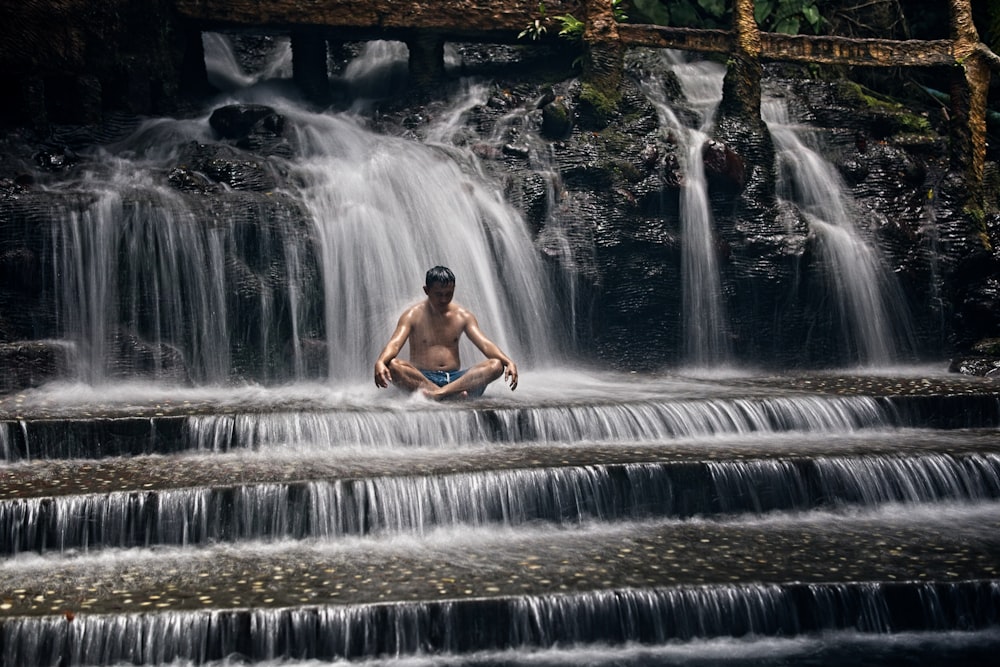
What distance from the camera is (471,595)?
541 centimetres

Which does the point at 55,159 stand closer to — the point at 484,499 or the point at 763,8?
the point at 484,499

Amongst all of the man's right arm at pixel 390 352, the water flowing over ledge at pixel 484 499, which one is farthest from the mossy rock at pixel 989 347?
the man's right arm at pixel 390 352

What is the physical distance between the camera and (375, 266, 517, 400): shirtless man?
9.10 meters

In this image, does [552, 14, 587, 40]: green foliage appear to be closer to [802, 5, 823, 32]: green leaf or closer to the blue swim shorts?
[802, 5, 823, 32]: green leaf

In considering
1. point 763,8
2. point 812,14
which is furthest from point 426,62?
point 812,14

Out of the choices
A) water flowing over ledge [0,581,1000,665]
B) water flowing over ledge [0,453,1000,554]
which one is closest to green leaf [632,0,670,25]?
water flowing over ledge [0,453,1000,554]

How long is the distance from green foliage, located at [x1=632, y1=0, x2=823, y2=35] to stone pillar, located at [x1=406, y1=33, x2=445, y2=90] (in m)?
3.33

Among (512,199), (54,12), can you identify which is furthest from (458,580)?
(54,12)

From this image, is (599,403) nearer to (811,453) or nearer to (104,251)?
(811,453)

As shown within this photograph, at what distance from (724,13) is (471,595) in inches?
532

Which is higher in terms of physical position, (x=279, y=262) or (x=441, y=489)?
(x=279, y=262)

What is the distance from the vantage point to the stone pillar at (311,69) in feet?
50.6

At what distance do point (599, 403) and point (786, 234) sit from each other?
5.03 m

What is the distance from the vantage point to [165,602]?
535 cm
